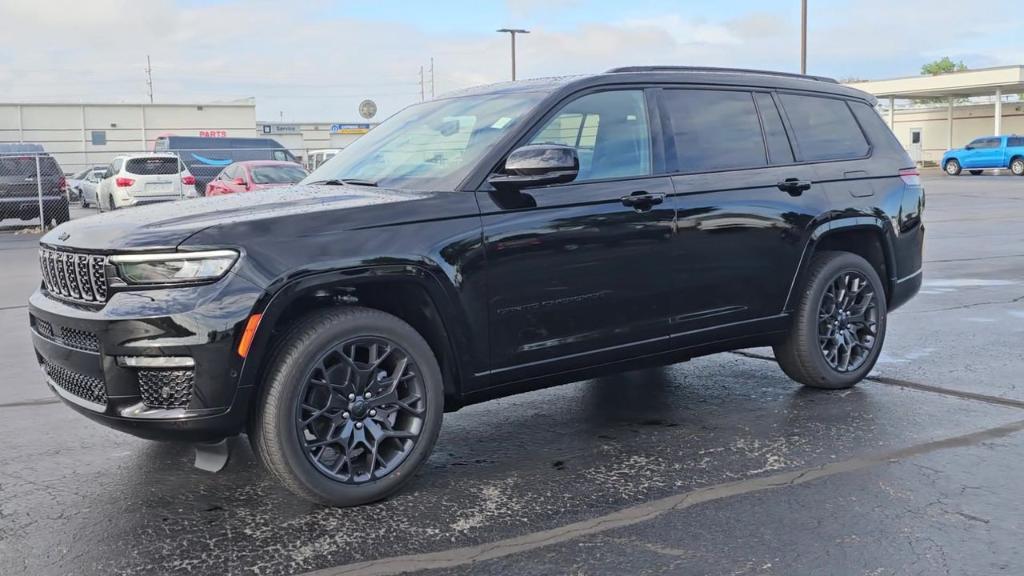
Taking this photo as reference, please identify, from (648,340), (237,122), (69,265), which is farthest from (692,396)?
(237,122)

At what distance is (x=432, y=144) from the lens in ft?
16.5

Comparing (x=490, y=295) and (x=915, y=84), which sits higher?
(x=915, y=84)

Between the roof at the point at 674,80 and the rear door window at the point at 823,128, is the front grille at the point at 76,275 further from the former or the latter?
the rear door window at the point at 823,128

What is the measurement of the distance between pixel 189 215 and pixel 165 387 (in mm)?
749

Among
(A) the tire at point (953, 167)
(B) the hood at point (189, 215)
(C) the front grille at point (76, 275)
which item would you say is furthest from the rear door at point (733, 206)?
(A) the tire at point (953, 167)

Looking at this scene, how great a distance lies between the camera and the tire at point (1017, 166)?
42219mm

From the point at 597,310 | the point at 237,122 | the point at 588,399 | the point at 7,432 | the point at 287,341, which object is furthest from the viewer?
the point at 237,122

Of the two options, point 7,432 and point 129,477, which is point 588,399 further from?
point 7,432

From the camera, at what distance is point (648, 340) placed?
5.06 meters

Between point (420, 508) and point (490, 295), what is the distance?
3.16 ft

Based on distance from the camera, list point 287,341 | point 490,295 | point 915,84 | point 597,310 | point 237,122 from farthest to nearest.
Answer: point 915,84 → point 237,122 → point 597,310 → point 490,295 → point 287,341

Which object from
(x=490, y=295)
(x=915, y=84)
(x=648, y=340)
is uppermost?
(x=915, y=84)

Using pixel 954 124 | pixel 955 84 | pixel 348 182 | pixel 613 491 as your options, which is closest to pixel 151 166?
pixel 348 182

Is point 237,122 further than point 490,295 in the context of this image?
Yes
